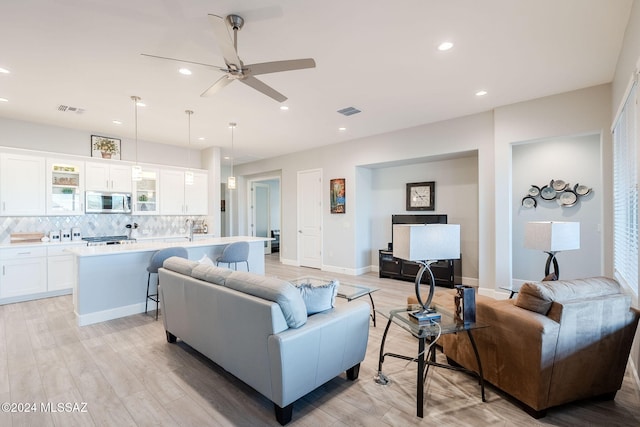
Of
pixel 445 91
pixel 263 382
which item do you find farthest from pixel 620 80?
pixel 263 382

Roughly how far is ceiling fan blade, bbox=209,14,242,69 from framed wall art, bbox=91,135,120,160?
478cm

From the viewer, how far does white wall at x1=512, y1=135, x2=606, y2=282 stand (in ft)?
14.6

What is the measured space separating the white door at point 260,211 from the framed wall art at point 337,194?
135 inches

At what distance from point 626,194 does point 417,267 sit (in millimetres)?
3357

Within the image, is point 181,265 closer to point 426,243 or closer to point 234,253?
point 234,253

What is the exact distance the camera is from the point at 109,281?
384 centimetres

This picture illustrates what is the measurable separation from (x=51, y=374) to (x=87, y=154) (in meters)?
4.60

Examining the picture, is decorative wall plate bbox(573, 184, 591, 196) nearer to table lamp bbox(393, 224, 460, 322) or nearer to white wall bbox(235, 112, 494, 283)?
white wall bbox(235, 112, 494, 283)

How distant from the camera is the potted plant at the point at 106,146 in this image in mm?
5777

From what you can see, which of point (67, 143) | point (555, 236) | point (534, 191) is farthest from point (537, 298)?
point (67, 143)

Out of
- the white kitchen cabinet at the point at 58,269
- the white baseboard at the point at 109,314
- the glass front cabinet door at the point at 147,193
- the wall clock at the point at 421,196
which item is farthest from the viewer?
the glass front cabinet door at the point at 147,193

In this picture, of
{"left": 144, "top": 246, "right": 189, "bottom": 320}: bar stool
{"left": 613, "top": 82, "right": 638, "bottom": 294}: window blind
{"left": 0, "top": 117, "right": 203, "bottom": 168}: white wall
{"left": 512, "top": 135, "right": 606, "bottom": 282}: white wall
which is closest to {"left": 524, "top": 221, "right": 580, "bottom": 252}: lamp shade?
{"left": 613, "top": 82, "right": 638, "bottom": 294}: window blind

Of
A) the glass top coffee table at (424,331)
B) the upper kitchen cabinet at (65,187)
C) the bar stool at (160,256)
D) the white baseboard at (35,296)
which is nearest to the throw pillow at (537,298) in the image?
the glass top coffee table at (424,331)

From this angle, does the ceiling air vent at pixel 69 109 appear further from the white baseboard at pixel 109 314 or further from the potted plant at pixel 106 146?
the white baseboard at pixel 109 314
